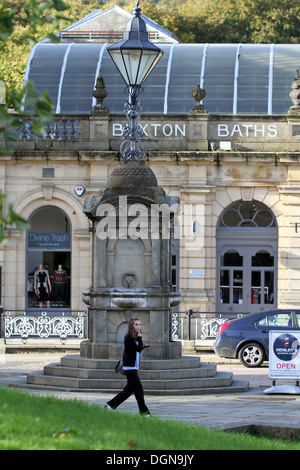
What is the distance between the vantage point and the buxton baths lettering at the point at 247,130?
3381 centimetres

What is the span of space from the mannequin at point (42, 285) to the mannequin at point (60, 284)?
201 mm

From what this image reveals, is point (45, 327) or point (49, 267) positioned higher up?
Result: point (49, 267)

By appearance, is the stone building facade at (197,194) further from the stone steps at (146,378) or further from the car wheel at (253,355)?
the stone steps at (146,378)

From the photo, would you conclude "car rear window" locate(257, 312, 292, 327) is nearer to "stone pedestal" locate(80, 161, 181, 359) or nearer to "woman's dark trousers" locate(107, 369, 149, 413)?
"stone pedestal" locate(80, 161, 181, 359)

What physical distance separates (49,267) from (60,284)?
2.24 feet

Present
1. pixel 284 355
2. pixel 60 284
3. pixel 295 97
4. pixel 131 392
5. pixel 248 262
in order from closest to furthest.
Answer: pixel 131 392 → pixel 284 355 → pixel 295 97 → pixel 248 262 → pixel 60 284

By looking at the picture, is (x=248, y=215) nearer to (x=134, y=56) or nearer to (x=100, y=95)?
(x=100, y=95)

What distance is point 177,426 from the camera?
1139cm

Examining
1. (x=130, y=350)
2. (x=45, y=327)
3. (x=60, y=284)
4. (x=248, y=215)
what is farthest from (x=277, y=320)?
(x=60, y=284)

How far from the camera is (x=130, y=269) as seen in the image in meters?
19.2

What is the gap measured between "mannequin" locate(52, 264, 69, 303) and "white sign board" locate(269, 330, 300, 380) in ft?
52.4

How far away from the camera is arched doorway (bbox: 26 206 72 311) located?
3456 centimetres
